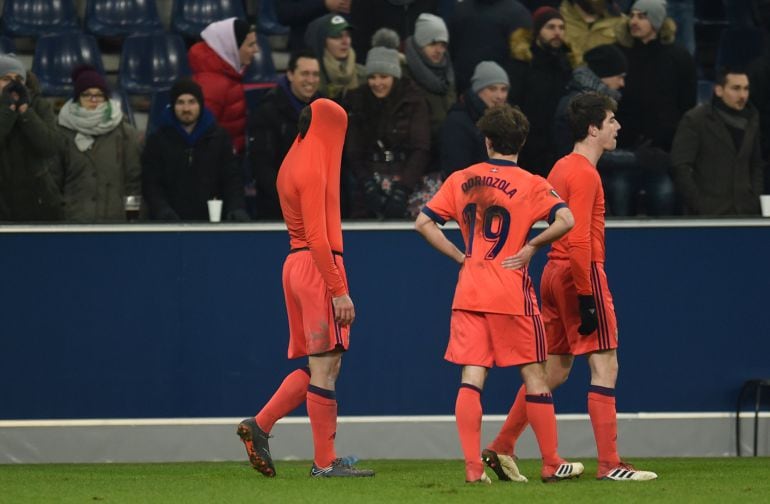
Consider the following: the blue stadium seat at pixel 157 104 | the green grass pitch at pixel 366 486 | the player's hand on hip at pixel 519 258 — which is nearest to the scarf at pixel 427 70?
the blue stadium seat at pixel 157 104

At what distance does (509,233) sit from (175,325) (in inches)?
143

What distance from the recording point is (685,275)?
11344 mm

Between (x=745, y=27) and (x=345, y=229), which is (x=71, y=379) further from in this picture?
(x=745, y=27)

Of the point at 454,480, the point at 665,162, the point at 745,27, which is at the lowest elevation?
the point at 454,480

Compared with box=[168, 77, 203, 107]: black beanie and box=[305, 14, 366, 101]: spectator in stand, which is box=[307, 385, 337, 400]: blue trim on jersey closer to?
box=[168, 77, 203, 107]: black beanie

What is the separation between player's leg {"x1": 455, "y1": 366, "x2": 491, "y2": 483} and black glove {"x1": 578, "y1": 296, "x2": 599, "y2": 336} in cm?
65

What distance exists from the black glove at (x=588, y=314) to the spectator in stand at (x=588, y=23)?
5319 mm

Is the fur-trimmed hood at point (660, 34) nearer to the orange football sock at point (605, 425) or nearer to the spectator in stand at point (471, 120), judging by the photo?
the spectator in stand at point (471, 120)

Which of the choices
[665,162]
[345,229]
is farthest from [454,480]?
[665,162]

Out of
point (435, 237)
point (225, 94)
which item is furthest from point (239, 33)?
point (435, 237)

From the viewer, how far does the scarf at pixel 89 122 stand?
11844 mm

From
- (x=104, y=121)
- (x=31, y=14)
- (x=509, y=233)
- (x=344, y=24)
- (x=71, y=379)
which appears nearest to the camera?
(x=509, y=233)

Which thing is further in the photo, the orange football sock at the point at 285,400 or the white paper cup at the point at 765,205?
the white paper cup at the point at 765,205

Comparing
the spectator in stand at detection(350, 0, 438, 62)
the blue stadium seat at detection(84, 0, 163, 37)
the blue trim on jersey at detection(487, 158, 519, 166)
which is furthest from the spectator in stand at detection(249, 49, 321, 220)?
the blue stadium seat at detection(84, 0, 163, 37)
